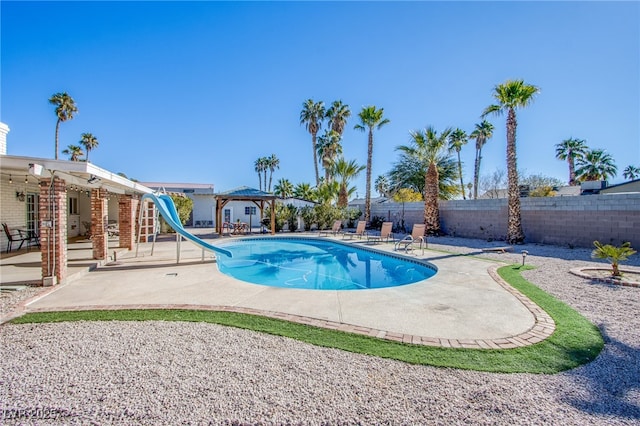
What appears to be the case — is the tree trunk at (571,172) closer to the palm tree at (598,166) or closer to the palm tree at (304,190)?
the palm tree at (598,166)

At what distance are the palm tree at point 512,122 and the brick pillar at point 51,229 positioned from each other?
16292 millimetres

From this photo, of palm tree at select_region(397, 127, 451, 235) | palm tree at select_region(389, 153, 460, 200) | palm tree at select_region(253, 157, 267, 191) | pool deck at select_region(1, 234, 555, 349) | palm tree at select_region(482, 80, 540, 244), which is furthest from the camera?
palm tree at select_region(253, 157, 267, 191)

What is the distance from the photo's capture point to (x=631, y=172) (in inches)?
1410

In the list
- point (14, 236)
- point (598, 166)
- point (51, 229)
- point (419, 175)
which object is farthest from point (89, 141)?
point (598, 166)

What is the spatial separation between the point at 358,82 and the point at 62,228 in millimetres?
14067

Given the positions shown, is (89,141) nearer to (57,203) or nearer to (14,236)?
(14,236)

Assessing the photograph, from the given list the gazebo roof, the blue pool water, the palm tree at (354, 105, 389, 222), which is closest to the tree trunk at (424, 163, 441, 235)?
the palm tree at (354, 105, 389, 222)

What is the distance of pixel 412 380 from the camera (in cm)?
282

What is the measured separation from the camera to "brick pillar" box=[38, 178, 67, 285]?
601 centimetres

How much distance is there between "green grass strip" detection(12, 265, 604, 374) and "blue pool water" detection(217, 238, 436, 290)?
Result: 12.1ft

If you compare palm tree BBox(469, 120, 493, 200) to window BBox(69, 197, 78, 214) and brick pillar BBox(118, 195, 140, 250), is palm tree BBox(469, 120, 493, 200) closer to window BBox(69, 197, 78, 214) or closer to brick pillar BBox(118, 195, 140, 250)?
brick pillar BBox(118, 195, 140, 250)

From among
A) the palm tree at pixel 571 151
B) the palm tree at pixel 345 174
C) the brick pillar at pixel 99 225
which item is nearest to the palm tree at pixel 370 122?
the palm tree at pixel 345 174

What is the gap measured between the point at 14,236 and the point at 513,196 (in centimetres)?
2091

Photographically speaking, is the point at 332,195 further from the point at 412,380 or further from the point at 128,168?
the point at 128,168
